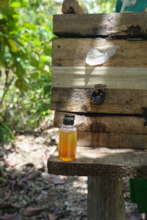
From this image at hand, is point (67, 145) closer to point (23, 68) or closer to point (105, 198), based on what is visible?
point (105, 198)

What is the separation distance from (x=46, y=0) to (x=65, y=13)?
5.59 meters

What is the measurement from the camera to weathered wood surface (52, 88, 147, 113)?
4.58 feet

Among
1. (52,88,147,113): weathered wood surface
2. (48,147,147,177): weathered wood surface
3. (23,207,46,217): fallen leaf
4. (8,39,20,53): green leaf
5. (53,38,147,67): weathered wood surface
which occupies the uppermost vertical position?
(8,39,20,53): green leaf

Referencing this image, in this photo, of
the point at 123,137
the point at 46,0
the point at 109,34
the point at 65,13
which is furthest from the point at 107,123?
the point at 46,0

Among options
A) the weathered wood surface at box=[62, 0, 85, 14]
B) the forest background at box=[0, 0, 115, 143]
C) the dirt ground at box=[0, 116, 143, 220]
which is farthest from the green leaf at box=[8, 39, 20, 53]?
the weathered wood surface at box=[62, 0, 85, 14]

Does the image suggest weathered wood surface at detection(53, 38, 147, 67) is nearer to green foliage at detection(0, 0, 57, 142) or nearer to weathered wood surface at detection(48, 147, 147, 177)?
weathered wood surface at detection(48, 147, 147, 177)

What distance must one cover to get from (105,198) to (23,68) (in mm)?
2356

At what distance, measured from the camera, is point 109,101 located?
1.41 meters

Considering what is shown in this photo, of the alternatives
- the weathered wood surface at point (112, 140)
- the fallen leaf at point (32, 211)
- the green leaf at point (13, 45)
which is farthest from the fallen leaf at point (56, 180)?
the weathered wood surface at point (112, 140)

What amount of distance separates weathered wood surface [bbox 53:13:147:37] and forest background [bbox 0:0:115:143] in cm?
143

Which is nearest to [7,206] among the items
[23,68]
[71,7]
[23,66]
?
[23,68]

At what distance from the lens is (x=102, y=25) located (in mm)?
1382

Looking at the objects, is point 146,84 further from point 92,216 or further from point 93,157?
point 92,216

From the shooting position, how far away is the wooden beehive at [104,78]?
4.53 feet
